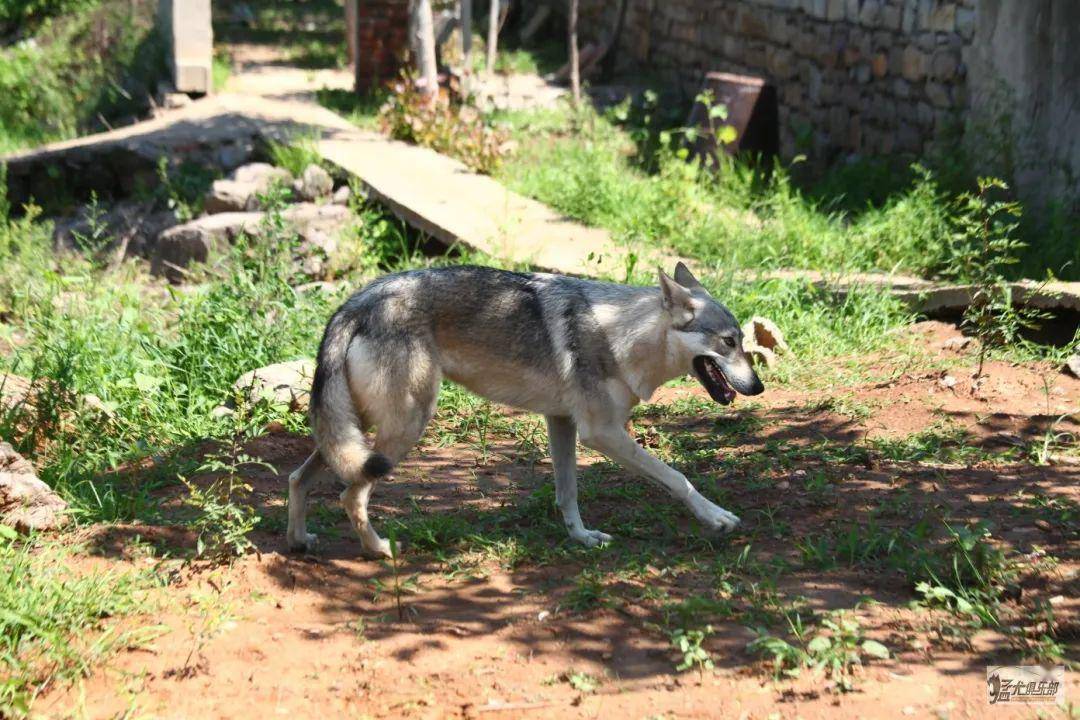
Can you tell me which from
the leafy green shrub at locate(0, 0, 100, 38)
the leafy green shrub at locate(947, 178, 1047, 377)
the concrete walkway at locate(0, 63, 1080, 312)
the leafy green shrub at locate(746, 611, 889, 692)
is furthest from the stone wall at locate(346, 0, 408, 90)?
the leafy green shrub at locate(746, 611, 889, 692)

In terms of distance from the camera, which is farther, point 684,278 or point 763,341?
point 763,341

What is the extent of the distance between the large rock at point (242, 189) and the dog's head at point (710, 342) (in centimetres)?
695

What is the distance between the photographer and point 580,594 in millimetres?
4555

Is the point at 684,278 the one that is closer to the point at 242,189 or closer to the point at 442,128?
the point at 242,189

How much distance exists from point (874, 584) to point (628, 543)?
1.11 meters

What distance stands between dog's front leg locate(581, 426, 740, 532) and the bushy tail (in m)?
1.01

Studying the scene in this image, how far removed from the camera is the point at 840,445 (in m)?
6.17

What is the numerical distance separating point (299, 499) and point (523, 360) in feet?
3.83

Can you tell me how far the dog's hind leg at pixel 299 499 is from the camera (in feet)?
16.4

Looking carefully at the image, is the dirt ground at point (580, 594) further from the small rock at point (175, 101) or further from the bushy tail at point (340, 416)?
the small rock at point (175, 101)

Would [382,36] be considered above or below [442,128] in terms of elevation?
above

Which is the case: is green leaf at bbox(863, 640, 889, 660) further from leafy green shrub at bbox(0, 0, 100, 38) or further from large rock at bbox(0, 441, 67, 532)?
leafy green shrub at bbox(0, 0, 100, 38)

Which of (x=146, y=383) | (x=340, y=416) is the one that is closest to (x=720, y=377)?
(x=340, y=416)

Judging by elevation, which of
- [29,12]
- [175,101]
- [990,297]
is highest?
[29,12]
